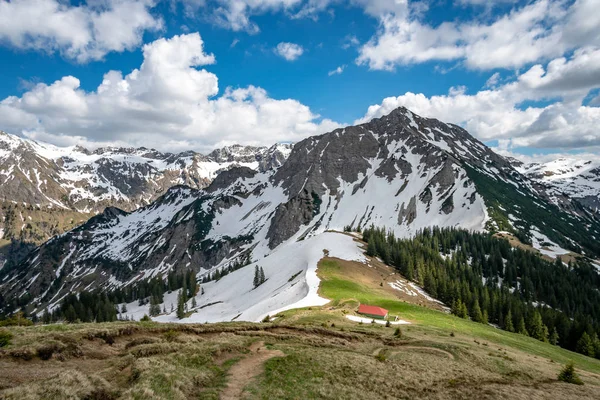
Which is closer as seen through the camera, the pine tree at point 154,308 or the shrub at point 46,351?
the shrub at point 46,351

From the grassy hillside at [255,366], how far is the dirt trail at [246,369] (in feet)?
0.26

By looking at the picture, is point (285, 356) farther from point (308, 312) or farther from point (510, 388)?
point (308, 312)

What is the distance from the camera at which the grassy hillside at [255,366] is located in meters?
19.0

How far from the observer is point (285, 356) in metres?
27.4

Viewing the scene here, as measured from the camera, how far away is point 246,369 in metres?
24.7

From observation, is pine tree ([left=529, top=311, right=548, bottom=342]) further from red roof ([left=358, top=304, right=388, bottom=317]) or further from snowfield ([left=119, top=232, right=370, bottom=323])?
snowfield ([left=119, top=232, right=370, bottom=323])

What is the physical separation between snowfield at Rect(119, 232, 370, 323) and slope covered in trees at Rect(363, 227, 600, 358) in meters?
19.4

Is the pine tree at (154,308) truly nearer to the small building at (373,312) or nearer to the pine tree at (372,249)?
the pine tree at (372,249)

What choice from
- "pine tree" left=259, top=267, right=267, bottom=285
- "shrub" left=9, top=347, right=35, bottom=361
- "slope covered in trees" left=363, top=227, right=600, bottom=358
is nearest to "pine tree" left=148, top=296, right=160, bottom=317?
"pine tree" left=259, top=267, right=267, bottom=285

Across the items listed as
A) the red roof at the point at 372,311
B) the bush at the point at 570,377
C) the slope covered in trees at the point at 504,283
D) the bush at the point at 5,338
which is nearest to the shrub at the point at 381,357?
the bush at the point at 570,377

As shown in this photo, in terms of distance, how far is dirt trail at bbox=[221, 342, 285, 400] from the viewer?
20388 millimetres

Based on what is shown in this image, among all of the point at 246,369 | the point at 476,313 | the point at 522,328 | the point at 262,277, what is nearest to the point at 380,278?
the point at 476,313

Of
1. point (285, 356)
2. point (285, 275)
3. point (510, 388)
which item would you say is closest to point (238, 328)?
point (285, 356)

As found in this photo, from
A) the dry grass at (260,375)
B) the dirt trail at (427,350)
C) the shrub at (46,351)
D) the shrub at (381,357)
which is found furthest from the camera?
the dirt trail at (427,350)
